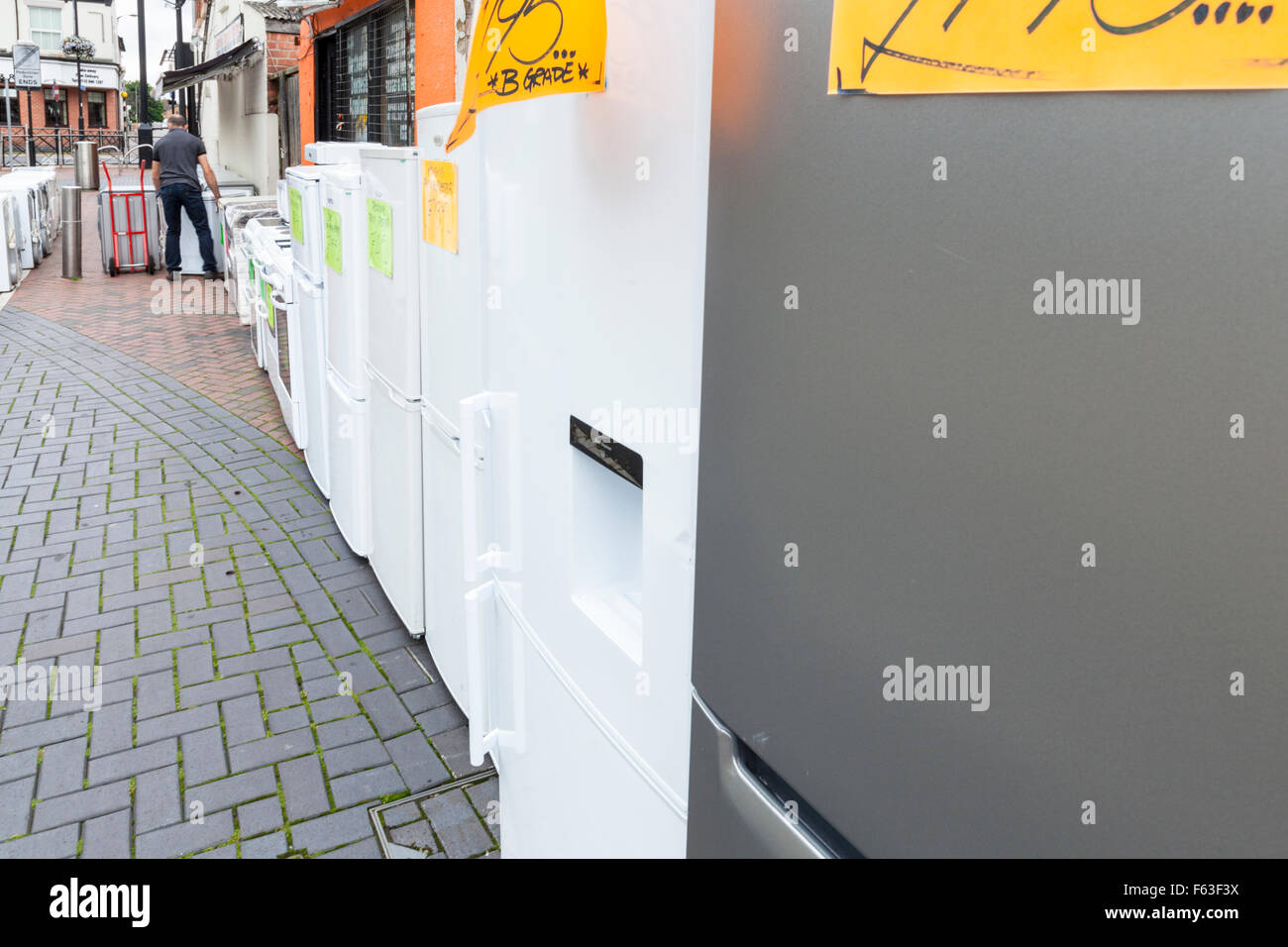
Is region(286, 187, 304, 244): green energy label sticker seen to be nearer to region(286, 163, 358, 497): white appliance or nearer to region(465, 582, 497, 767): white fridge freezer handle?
region(286, 163, 358, 497): white appliance

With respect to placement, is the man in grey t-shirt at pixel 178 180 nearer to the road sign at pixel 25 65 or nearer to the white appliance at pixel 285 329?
the white appliance at pixel 285 329

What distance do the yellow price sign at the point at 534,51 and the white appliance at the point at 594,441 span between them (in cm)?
4

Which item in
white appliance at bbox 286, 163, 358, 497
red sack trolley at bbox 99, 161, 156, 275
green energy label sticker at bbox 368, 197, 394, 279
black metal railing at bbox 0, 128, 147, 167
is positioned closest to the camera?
green energy label sticker at bbox 368, 197, 394, 279

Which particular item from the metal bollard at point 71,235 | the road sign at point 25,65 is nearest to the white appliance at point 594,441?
the metal bollard at point 71,235

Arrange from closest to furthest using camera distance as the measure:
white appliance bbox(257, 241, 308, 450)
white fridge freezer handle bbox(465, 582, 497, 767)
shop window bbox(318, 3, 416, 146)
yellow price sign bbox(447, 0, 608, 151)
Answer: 1. yellow price sign bbox(447, 0, 608, 151)
2. white fridge freezer handle bbox(465, 582, 497, 767)
3. white appliance bbox(257, 241, 308, 450)
4. shop window bbox(318, 3, 416, 146)

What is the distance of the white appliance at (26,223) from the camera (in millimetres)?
12602

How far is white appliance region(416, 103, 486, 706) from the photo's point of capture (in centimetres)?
295

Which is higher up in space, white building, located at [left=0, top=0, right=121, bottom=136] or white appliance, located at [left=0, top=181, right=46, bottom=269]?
white building, located at [left=0, top=0, right=121, bottom=136]

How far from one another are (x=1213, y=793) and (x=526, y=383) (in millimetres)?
1507

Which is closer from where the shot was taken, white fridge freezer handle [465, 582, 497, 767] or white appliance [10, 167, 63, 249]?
white fridge freezer handle [465, 582, 497, 767]

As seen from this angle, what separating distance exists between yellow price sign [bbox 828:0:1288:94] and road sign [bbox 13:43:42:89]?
24.4m

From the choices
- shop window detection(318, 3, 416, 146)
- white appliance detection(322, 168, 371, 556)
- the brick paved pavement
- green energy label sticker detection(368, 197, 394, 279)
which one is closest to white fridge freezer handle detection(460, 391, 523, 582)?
the brick paved pavement
